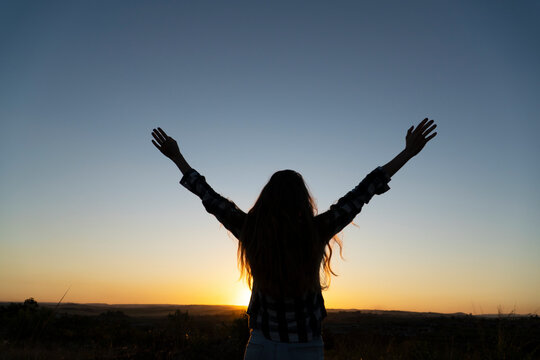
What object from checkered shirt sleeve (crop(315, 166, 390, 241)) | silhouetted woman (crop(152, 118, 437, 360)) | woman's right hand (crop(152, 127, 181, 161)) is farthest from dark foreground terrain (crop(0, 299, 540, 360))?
checkered shirt sleeve (crop(315, 166, 390, 241))

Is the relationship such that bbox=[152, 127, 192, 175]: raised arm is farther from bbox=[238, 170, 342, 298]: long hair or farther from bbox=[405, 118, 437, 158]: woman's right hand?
bbox=[405, 118, 437, 158]: woman's right hand

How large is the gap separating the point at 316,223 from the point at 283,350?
2.59ft

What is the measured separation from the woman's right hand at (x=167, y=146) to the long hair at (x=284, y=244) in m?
1.01

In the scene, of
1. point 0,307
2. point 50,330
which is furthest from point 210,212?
point 0,307

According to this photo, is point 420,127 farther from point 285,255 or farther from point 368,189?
point 285,255

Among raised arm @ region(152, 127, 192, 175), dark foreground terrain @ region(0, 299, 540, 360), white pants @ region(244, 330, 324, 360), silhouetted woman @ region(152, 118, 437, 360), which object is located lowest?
dark foreground terrain @ region(0, 299, 540, 360)

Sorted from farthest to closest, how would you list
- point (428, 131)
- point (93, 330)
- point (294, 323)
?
point (93, 330) → point (428, 131) → point (294, 323)

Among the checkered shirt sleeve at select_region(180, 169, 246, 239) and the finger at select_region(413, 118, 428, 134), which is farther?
the finger at select_region(413, 118, 428, 134)

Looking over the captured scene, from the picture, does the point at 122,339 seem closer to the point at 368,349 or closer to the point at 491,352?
the point at 368,349

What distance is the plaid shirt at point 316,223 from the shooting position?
2428 mm

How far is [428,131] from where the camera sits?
3.44 meters

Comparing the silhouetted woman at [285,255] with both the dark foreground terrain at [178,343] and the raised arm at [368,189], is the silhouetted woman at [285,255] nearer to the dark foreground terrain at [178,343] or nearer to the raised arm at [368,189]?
the raised arm at [368,189]

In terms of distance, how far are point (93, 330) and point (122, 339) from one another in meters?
1.99

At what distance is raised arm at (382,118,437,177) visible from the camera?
319cm
